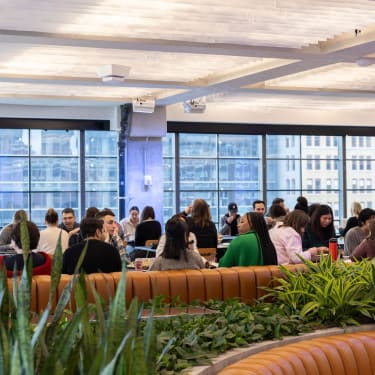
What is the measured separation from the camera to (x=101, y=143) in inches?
619

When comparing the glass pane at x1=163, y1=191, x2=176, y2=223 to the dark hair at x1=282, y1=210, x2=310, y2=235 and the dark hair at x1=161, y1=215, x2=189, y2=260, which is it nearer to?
the dark hair at x1=282, y1=210, x2=310, y2=235

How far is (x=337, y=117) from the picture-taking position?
17.3 m

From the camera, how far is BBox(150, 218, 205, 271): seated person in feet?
19.9

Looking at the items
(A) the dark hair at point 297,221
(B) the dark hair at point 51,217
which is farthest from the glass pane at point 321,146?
(A) the dark hair at point 297,221

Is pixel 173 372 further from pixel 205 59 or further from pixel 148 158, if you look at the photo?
pixel 148 158

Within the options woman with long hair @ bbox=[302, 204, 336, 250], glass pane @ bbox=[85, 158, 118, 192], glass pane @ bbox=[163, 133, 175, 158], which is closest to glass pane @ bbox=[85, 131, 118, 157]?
glass pane @ bbox=[85, 158, 118, 192]

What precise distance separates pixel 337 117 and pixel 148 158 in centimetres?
442

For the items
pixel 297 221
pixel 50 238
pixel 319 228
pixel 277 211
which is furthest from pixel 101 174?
pixel 297 221

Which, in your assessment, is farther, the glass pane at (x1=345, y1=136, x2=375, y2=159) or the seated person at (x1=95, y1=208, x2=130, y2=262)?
the glass pane at (x1=345, y1=136, x2=375, y2=159)

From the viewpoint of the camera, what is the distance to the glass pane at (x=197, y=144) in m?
16.4

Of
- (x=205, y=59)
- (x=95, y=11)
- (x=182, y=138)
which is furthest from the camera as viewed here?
(x=182, y=138)

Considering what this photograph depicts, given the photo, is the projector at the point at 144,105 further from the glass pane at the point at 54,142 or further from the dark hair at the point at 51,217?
the dark hair at the point at 51,217

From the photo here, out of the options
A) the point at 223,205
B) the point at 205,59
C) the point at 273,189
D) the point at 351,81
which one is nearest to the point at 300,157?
the point at 273,189

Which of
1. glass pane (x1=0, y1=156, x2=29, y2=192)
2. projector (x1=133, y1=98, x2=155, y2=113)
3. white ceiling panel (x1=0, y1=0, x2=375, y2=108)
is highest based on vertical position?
white ceiling panel (x1=0, y1=0, x2=375, y2=108)
